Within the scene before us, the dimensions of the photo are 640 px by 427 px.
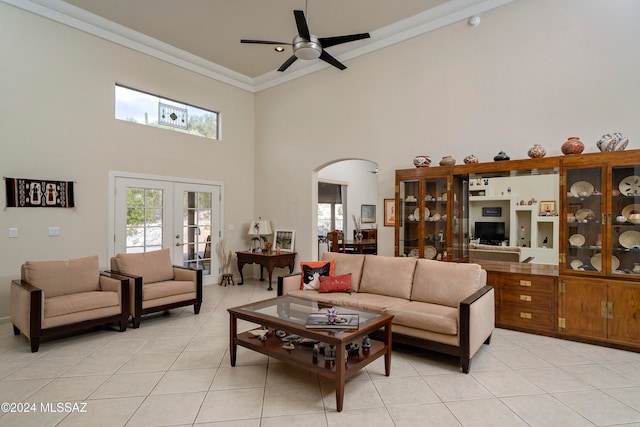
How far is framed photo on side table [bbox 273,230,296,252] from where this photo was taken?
6.77 meters

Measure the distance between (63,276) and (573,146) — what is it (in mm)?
5799

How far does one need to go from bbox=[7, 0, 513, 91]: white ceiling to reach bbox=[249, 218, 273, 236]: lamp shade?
10.1 ft

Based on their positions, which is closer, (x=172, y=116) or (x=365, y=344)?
(x=365, y=344)

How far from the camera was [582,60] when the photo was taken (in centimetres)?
388

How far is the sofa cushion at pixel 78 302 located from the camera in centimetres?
353

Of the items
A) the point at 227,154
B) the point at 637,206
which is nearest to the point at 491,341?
the point at 637,206

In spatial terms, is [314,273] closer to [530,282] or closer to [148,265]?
[148,265]

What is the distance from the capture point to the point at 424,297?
3689 millimetres

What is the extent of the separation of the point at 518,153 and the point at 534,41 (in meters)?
1.34

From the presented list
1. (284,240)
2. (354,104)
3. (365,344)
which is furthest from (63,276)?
(354,104)

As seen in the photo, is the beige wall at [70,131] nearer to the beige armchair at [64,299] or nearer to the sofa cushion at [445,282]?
the beige armchair at [64,299]

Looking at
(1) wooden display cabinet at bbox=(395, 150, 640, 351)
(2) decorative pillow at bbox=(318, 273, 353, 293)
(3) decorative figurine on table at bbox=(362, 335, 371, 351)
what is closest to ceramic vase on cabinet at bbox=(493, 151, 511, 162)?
(1) wooden display cabinet at bbox=(395, 150, 640, 351)

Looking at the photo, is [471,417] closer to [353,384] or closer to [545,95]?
[353,384]

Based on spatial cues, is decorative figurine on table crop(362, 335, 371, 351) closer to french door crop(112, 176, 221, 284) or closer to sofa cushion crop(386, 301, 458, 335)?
sofa cushion crop(386, 301, 458, 335)
